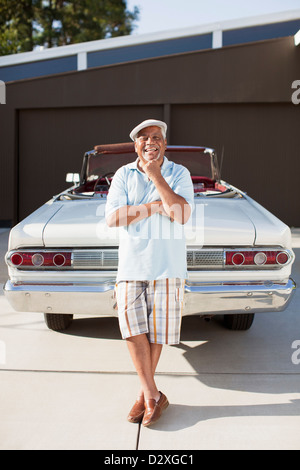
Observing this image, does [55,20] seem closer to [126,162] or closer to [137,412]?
[126,162]

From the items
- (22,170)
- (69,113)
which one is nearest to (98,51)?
(69,113)

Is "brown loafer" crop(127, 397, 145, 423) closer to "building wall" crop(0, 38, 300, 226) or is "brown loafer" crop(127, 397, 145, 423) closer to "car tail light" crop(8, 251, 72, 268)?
"car tail light" crop(8, 251, 72, 268)

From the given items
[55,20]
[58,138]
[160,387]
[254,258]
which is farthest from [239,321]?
[55,20]

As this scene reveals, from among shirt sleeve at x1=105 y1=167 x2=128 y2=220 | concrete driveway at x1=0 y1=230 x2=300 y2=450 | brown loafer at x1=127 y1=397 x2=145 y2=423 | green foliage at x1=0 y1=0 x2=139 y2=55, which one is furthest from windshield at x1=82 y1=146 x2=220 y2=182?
green foliage at x1=0 y1=0 x2=139 y2=55

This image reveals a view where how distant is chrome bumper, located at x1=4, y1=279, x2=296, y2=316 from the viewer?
12.0 ft

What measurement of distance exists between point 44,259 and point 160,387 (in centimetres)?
116

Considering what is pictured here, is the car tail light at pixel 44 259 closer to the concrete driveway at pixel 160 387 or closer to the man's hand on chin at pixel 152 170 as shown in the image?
the concrete driveway at pixel 160 387

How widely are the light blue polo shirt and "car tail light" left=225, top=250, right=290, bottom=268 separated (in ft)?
2.64

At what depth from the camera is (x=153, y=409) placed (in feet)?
9.68

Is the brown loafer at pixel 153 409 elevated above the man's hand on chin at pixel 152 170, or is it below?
below

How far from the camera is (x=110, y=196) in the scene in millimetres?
3002

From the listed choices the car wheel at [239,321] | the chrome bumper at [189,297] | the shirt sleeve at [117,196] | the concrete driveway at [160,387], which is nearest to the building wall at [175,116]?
the concrete driveway at [160,387]

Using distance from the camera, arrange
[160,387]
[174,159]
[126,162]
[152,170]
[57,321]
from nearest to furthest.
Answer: [152,170] < [160,387] < [57,321] < [126,162] < [174,159]

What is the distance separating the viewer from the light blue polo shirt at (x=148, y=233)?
289cm
